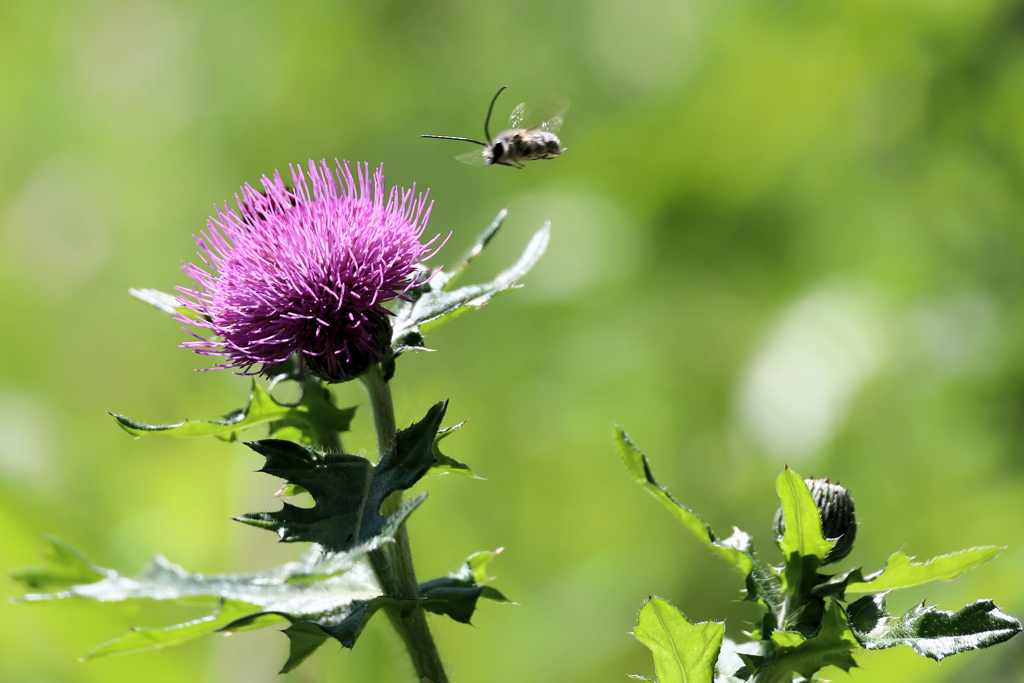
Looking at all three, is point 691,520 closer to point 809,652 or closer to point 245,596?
point 809,652

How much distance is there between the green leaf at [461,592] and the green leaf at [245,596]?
2.3 inches

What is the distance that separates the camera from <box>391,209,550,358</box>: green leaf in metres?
1.44

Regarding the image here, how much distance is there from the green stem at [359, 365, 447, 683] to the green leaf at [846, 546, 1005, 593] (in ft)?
2.24

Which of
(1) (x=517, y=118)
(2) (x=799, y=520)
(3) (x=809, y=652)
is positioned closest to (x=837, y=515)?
(2) (x=799, y=520)

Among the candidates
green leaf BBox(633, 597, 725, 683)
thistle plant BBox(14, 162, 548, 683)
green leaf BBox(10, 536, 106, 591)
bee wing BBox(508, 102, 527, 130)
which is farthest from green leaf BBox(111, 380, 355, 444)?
bee wing BBox(508, 102, 527, 130)

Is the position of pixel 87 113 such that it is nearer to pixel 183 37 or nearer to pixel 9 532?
pixel 183 37

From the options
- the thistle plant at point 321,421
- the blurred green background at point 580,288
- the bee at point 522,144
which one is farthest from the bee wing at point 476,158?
the blurred green background at point 580,288

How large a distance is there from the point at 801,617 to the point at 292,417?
3.11ft

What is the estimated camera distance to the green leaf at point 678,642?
109 cm

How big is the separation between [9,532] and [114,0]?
4574mm

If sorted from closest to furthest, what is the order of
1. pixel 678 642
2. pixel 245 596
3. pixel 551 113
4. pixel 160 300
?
pixel 678 642
pixel 245 596
pixel 160 300
pixel 551 113

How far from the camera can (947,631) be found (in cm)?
114

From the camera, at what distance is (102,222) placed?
5.52 meters

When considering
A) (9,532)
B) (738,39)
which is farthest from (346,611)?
(738,39)
